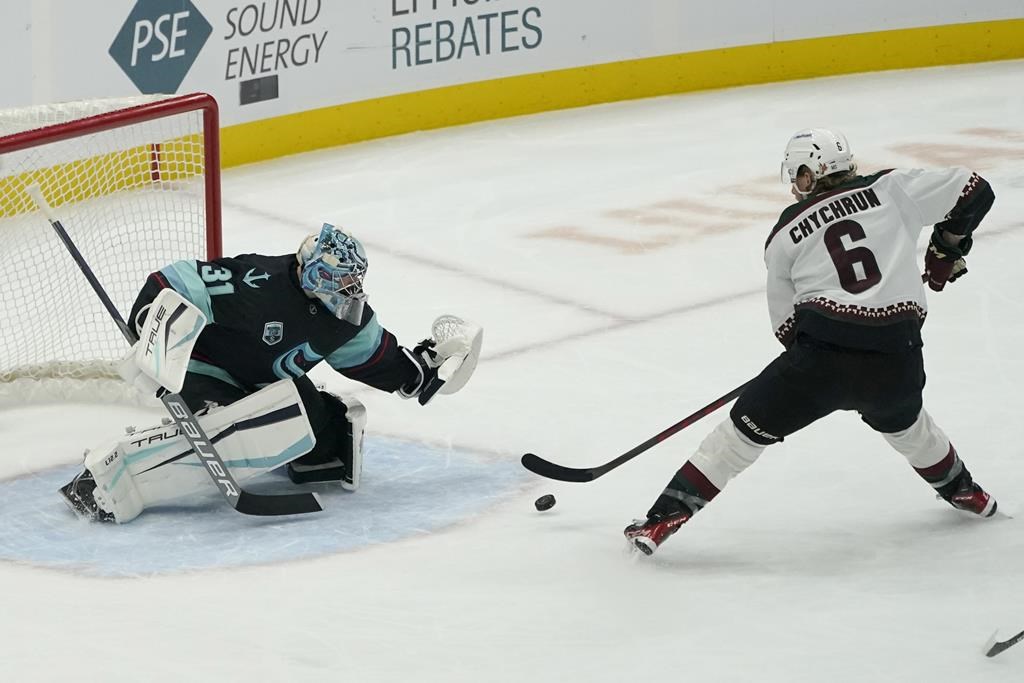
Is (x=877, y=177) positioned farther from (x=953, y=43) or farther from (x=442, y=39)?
(x=953, y=43)

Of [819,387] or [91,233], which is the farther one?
[91,233]

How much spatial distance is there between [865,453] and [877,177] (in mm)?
971

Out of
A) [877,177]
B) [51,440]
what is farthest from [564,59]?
[877,177]

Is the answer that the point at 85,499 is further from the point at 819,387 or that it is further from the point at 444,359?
the point at 819,387

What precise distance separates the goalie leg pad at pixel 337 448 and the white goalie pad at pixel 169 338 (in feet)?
1.51

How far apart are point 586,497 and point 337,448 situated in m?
0.60

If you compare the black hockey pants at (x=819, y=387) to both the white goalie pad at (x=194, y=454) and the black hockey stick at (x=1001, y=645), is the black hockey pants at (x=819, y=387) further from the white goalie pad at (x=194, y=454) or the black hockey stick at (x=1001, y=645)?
the white goalie pad at (x=194, y=454)

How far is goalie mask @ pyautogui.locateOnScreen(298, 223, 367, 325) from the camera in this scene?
368 cm

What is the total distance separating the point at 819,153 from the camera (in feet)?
11.3

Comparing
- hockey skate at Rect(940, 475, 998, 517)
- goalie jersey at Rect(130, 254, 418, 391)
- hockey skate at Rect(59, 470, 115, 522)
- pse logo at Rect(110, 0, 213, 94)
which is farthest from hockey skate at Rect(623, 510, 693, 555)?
pse logo at Rect(110, 0, 213, 94)

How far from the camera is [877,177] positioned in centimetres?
349

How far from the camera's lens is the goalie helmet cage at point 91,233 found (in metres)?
4.71

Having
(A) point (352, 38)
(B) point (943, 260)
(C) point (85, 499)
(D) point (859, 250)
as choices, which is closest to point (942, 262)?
Answer: (B) point (943, 260)

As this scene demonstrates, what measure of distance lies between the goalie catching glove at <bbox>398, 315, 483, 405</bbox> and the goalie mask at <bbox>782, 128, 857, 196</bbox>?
0.98 metres
